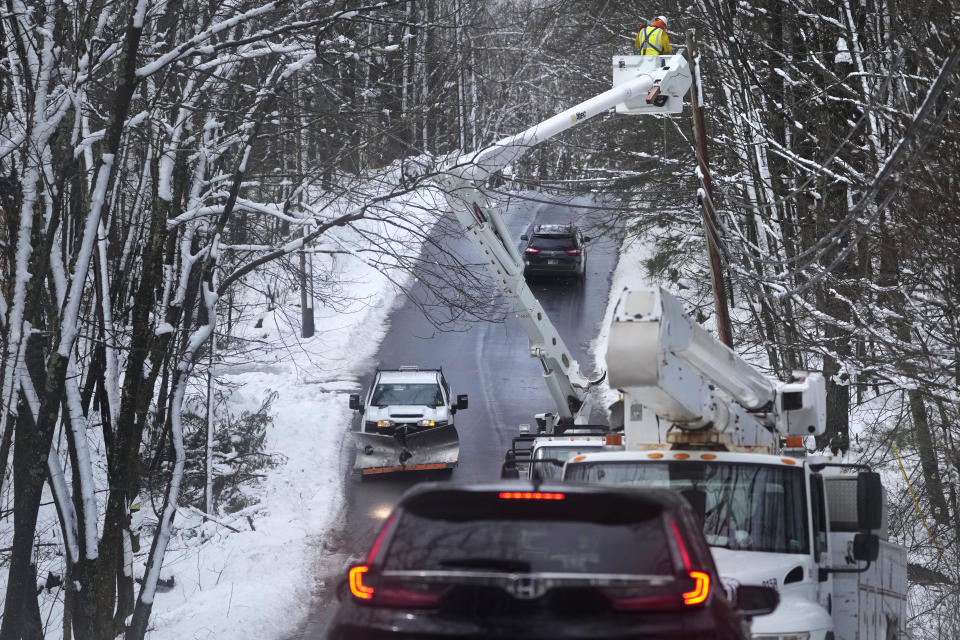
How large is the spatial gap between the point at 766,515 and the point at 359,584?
4467mm

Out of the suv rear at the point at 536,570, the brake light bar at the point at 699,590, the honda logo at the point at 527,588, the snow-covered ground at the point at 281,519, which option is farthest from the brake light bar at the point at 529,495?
the snow-covered ground at the point at 281,519

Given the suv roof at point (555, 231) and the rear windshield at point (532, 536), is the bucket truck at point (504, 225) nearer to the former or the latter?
the rear windshield at point (532, 536)

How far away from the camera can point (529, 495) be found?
4.77 m

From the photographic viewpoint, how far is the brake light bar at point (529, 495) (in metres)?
4.74

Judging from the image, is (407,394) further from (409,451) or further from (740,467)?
(740,467)

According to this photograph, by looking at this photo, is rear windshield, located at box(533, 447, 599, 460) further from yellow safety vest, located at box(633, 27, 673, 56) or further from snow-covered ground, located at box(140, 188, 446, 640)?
yellow safety vest, located at box(633, 27, 673, 56)

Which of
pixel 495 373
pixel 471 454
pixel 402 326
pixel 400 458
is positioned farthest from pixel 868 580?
pixel 402 326

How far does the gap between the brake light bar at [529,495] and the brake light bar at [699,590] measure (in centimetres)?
64

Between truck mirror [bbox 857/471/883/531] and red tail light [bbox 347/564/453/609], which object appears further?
truck mirror [bbox 857/471/883/531]

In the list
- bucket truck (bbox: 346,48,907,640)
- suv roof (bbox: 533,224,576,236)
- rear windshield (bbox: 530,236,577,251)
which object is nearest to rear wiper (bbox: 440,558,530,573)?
bucket truck (bbox: 346,48,907,640)

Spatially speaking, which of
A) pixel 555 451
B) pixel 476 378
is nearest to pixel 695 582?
pixel 555 451

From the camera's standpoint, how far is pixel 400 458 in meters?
20.5

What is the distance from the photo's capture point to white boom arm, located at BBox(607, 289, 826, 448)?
7.33 meters

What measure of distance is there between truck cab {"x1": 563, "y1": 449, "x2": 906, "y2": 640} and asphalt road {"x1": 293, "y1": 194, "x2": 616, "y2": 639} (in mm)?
6114
